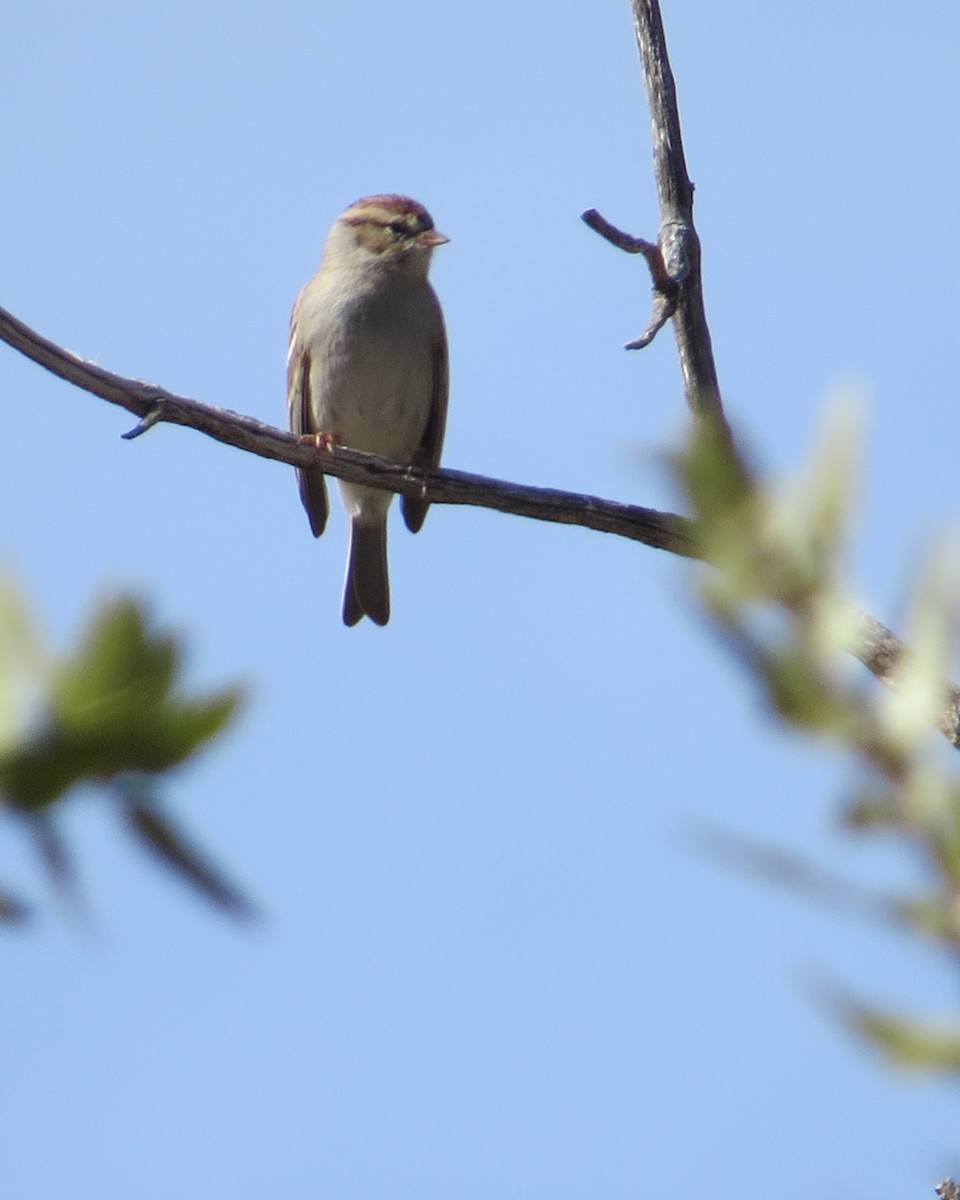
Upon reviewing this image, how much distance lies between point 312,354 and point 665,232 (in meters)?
4.01

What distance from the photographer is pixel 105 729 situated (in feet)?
2.18

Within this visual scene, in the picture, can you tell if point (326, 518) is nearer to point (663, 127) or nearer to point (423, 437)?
point (423, 437)

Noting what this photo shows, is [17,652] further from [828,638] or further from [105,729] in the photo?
[828,638]

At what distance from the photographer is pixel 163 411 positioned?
492 centimetres

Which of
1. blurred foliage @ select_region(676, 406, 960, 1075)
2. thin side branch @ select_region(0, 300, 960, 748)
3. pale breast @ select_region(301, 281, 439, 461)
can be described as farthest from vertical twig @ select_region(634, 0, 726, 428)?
blurred foliage @ select_region(676, 406, 960, 1075)

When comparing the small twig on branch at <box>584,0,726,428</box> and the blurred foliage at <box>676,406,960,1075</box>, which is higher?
the small twig on branch at <box>584,0,726,428</box>

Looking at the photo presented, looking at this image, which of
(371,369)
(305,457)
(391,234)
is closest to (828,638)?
Result: (305,457)

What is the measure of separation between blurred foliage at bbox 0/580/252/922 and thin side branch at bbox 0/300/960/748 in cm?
379

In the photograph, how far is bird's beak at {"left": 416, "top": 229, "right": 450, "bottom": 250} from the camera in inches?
344

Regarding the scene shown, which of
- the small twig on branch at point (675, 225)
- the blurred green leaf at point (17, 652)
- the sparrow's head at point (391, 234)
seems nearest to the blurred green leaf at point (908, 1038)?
the blurred green leaf at point (17, 652)

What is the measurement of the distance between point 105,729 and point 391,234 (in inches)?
334

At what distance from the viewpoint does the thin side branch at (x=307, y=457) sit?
15.2 ft

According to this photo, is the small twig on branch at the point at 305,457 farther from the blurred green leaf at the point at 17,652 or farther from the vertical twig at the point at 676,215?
the blurred green leaf at the point at 17,652

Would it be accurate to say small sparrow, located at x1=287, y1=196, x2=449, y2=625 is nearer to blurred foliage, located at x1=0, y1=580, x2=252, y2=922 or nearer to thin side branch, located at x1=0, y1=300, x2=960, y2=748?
thin side branch, located at x1=0, y1=300, x2=960, y2=748
